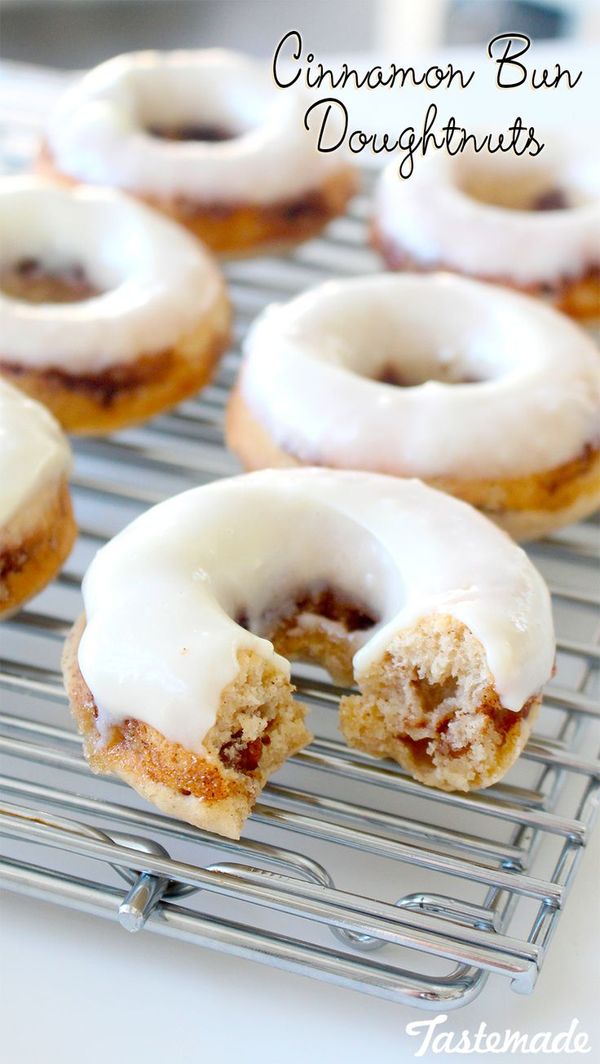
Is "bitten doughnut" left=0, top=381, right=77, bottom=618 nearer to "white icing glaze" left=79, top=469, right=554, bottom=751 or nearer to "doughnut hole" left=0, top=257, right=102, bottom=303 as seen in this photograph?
"white icing glaze" left=79, top=469, right=554, bottom=751

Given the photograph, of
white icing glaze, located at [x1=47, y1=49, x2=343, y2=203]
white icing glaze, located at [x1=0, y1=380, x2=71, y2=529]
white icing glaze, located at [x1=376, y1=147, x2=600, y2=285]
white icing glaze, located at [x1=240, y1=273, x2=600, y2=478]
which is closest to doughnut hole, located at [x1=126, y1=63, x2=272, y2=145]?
white icing glaze, located at [x1=47, y1=49, x2=343, y2=203]

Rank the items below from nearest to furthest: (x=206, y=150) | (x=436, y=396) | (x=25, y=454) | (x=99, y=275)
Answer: (x=25, y=454) < (x=436, y=396) < (x=99, y=275) < (x=206, y=150)

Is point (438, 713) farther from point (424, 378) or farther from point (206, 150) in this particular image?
point (206, 150)

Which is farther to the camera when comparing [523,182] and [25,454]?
[523,182]

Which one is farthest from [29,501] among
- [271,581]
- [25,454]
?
[271,581]

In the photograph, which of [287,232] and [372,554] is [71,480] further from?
[287,232]

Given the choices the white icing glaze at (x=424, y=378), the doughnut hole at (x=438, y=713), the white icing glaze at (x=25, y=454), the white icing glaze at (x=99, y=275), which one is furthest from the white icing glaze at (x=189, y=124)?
the doughnut hole at (x=438, y=713)
